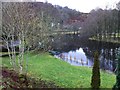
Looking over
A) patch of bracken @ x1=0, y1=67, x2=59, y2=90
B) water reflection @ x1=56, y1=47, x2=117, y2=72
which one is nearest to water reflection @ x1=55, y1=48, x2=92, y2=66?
water reflection @ x1=56, y1=47, x2=117, y2=72

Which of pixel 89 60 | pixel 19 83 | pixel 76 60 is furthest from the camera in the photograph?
pixel 89 60

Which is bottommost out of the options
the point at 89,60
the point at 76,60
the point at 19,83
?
the point at 89,60

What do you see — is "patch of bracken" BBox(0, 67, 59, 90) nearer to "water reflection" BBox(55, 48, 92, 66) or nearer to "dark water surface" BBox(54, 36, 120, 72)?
"dark water surface" BBox(54, 36, 120, 72)

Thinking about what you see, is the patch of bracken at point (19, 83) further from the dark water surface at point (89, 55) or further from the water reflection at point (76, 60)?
the water reflection at point (76, 60)

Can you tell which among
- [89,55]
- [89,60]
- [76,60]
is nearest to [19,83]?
[76,60]

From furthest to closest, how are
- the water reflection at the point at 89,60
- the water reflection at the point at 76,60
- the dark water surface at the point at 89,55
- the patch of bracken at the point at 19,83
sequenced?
the water reflection at the point at 76,60 < the dark water surface at the point at 89,55 < the water reflection at the point at 89,60 < the patch of bracken at the point at 19,83

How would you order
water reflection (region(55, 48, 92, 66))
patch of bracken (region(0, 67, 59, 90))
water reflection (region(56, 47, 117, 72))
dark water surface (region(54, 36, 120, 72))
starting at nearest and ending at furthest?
patch of bracken (region(0, 67, 59, 90)) → water reflection (region(56, 47, 117, 72)) → dark water surface (region(54, 36, 120, 72)) → water reflection (region(55, 48, 92, 66))

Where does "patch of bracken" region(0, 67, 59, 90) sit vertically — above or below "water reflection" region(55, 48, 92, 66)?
above

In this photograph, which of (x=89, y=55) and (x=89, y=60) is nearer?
(x=89, y=60)

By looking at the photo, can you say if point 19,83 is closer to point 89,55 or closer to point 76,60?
point 76,60

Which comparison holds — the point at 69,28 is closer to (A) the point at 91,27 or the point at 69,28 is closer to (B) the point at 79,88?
(A) the point at 91,27

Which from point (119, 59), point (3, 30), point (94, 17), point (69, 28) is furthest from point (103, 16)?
point (119, 59)

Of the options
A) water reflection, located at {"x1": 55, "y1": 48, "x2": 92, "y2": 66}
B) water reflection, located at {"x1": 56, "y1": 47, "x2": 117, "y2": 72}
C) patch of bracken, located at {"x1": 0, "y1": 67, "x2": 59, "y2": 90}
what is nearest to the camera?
patch of bracken, located at {"x1": 0, "y1": 67, "x2": 59, "y2": 90}

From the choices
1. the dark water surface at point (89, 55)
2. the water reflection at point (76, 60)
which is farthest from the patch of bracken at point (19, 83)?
the water reflection at point (76, 60)
